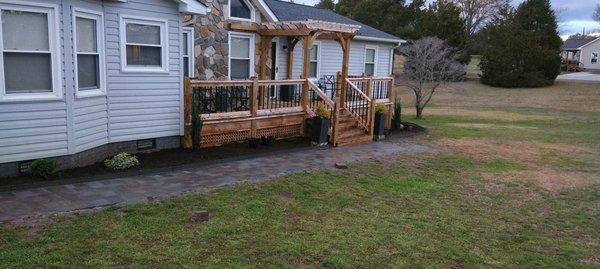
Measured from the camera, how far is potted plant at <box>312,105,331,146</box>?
10.9 m

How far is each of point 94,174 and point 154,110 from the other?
2053mm

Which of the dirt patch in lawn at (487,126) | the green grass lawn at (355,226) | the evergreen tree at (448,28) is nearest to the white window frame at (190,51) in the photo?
the green grass lawn at (355,226)

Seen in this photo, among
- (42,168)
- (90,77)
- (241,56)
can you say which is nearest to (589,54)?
(241,56)

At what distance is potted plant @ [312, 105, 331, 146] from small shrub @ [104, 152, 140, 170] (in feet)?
13.9

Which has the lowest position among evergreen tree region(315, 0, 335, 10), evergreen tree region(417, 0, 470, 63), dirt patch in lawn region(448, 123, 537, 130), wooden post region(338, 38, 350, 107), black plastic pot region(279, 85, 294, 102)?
dirt patch in lawn region(448, 123, 537, 130)

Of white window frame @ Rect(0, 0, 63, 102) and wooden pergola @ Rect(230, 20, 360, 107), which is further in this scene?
wooden pergola @ Rect(230, 20, 360, 107)

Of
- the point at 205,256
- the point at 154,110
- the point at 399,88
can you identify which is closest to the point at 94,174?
the point at 154,110

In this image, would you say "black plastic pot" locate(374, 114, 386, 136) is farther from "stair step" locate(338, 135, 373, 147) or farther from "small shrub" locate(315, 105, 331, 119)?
"small shrub" locate(315, 105, 331, 119)

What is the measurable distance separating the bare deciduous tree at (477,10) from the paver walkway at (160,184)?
42228mm

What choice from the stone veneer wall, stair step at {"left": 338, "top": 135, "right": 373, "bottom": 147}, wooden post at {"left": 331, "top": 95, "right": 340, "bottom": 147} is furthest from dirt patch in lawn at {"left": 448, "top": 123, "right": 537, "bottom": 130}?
the stone veneer wall

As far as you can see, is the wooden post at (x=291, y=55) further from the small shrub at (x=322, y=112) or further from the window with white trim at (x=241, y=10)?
the small shrub at (x=322, y=112)

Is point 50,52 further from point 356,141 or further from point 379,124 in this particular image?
point 379,124

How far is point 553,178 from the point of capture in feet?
29.5

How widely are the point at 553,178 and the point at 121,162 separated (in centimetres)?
767
